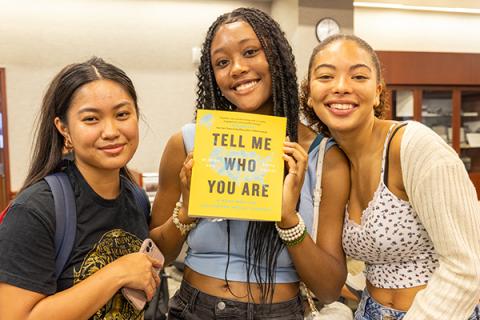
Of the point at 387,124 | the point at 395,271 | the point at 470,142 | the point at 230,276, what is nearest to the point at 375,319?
the point at 395,271

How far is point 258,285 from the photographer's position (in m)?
1.33

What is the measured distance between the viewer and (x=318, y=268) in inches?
51.6

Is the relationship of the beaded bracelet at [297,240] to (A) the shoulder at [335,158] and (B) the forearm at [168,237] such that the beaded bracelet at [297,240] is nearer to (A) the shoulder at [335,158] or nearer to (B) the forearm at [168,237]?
(A) the shoulder at [335,158]

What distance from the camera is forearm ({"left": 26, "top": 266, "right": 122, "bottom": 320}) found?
1.04m

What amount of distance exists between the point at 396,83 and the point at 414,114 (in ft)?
1.70

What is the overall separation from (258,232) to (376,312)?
17.2 inches

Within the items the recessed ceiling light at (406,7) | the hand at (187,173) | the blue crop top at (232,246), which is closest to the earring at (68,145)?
the hand at (187,173)

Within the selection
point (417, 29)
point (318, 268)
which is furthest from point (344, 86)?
point (417, 29)

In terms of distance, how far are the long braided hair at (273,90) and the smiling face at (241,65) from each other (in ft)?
0.07

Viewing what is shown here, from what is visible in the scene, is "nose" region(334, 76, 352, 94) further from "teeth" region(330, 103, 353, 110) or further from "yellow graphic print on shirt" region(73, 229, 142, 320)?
"yellow graphic print on shirt" region(73, 229, 142, 320)

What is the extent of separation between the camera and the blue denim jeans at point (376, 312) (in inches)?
50.8

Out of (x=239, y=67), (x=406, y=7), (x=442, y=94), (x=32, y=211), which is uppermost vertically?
(x=406, y=7)

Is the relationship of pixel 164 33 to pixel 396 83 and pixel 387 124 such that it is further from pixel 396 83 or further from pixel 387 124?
pixel 387 124

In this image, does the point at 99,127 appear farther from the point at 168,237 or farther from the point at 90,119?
the point at 168,237
